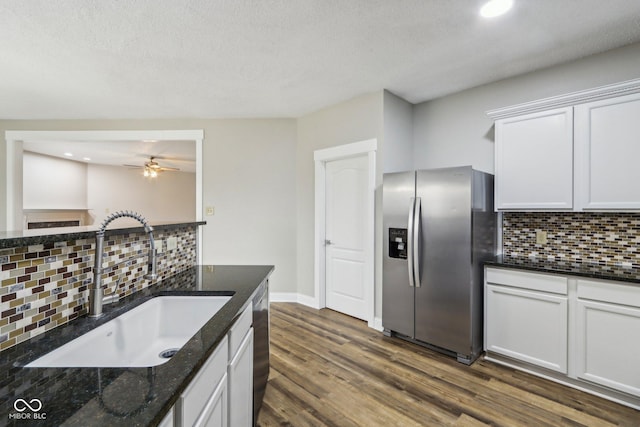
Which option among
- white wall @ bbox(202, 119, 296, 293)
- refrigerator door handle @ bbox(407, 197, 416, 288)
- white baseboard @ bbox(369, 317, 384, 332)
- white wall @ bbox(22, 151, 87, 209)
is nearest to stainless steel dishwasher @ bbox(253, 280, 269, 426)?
refrigerator door handle @ bbox(407, 197, 416, 288)

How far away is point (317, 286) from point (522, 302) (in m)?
2.21

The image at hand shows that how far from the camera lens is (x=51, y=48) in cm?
240

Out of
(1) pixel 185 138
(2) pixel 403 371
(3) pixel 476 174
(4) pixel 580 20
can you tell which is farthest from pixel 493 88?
(1) pixel 185 138

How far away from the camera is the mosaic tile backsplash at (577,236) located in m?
2.29

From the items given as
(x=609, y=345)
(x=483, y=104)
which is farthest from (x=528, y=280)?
(x=483, y=104)

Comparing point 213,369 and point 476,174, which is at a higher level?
point 476,174

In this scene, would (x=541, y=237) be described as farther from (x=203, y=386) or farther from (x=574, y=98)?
(x=203, y=386)

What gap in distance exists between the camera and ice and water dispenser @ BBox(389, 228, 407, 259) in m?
2.83

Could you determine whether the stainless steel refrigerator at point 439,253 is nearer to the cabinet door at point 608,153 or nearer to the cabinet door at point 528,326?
the cabinet door at point 528,326

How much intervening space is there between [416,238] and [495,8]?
1.74 meters

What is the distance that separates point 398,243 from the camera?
113 inches

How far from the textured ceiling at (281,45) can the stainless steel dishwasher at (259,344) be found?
186 centimetres

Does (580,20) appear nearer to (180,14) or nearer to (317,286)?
(180,14)

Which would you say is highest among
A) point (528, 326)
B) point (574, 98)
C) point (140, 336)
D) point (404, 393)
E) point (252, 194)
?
point (574, 98)
